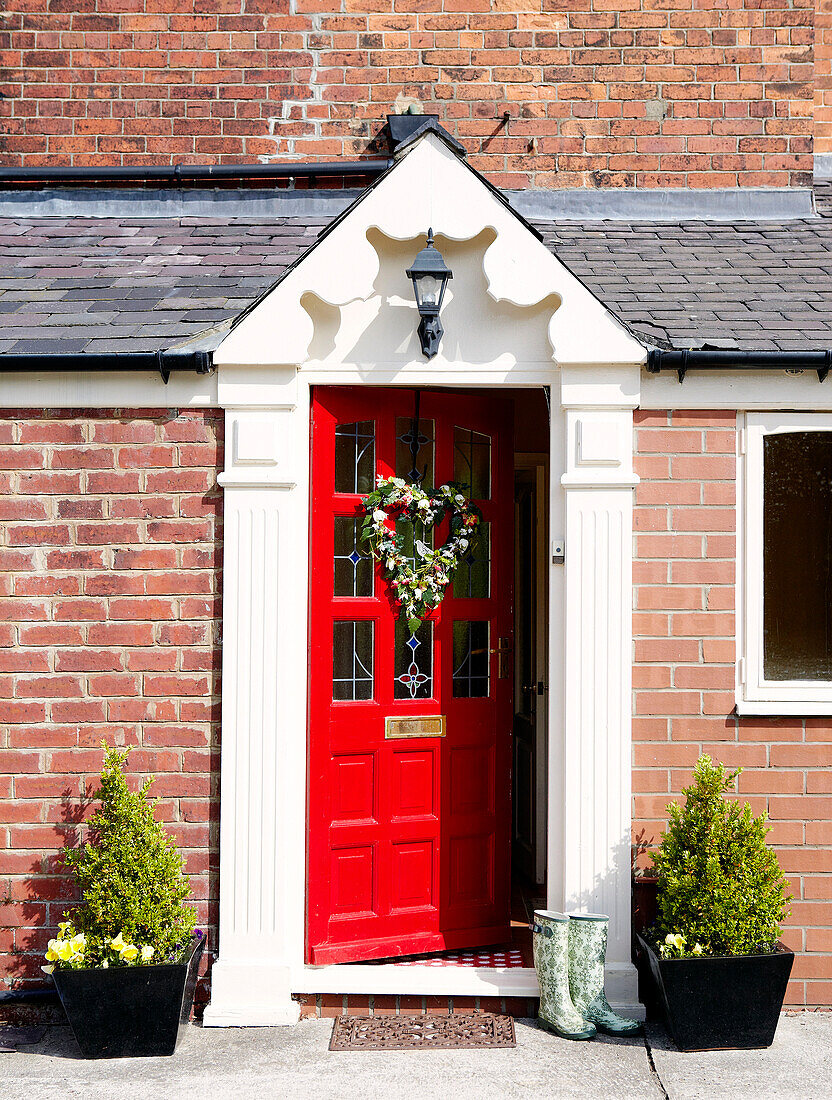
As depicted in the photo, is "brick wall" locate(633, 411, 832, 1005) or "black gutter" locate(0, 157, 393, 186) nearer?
"brick wall" locate(633, 411, 832, 1005)

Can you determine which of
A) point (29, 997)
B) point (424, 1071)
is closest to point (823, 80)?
point (424, 1071)

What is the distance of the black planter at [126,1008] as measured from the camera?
4.38 metres

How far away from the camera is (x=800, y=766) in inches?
197

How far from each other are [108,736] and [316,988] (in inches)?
62.3

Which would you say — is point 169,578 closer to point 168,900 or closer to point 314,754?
point 314,754

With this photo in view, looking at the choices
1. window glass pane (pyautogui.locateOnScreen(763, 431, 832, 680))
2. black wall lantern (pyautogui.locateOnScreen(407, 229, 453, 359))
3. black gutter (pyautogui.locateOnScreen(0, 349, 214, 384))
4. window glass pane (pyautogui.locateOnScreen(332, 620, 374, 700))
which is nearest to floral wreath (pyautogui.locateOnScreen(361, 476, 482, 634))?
window glass pane (pyautogui.locateOnScreen(332, 620, 374, 700))

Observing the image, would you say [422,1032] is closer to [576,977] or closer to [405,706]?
[576,977]

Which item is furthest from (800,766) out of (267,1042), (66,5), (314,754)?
(66,5)

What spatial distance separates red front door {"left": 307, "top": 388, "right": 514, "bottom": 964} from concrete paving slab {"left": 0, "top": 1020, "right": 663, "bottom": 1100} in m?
0.60

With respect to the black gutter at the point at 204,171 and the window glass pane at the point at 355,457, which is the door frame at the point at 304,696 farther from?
the black gutter at the point at 204,171

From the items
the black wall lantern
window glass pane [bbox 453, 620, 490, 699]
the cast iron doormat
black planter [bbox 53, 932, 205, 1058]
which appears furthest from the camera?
window glass pane [bbox 453, 620, 490, 699]

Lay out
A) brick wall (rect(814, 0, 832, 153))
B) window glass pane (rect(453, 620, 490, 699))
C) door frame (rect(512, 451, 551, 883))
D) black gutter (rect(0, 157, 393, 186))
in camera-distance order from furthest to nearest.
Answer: brick wall (rect(814, 0, 832, 153)), door frame (rect(512, 451, 551, 883)), black gutter (rect(0, 157, 393, 186)), window glass pane (rect(453, 620, 490, 699))

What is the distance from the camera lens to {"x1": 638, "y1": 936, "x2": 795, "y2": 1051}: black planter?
4.42m

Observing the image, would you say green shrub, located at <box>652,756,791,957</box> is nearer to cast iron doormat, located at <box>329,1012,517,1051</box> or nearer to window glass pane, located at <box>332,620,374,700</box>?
cast iron doormat, located at <box>329,1012,517,1051</box>
